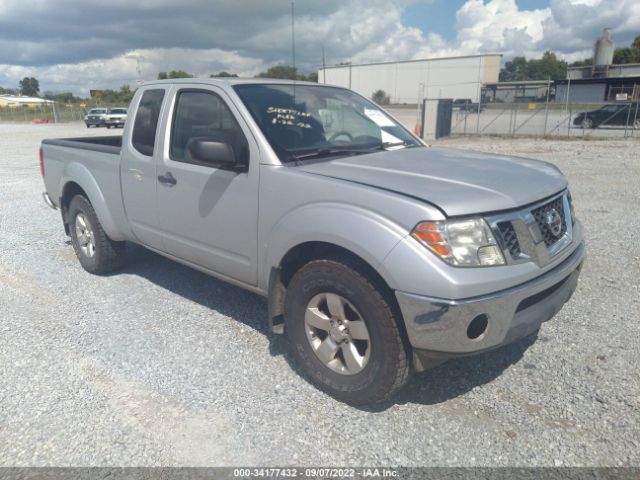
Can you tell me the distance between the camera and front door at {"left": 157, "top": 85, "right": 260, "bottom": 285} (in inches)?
134

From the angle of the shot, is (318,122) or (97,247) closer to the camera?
(318,122)

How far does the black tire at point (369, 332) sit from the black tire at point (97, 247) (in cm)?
269

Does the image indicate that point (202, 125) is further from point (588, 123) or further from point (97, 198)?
point (588, 123)

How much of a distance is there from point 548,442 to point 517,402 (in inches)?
14.5

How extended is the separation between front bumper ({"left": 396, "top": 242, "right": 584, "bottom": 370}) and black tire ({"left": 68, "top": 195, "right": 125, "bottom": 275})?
141 inches

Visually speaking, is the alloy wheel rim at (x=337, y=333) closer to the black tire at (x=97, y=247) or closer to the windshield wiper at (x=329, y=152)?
the windshield wiper at (x=329, y=152)

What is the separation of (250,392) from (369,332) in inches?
36.5

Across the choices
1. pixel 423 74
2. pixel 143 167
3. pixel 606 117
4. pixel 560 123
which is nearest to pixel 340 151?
pixel 143 167

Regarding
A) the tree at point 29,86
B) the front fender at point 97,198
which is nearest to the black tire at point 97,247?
the front fender at point 97,198

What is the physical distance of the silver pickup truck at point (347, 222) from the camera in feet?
8.32

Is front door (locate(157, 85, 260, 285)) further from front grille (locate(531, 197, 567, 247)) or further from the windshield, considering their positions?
front grille (locate(531, 197, 567, 247))

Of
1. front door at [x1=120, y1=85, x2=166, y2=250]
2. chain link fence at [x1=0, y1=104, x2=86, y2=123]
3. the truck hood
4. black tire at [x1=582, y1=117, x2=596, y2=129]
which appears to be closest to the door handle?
front door at [x1=120, y1=85, x2=166, y2=250]

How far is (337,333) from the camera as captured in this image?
2.96m

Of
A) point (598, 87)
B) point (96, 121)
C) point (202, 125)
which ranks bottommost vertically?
point (96, 121)
